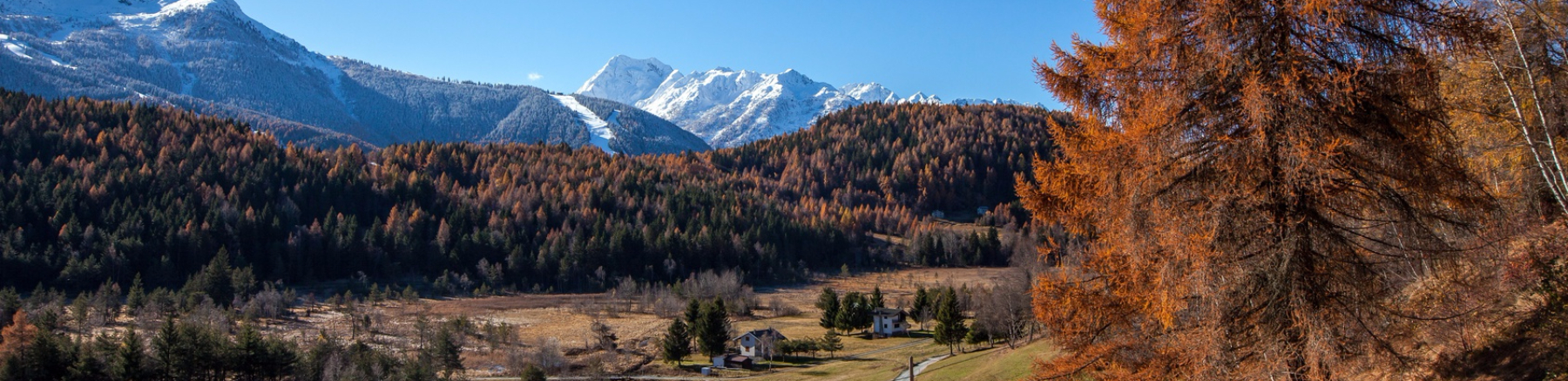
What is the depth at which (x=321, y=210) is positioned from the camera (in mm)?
147750

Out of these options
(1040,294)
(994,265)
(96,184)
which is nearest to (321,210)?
(96,184)

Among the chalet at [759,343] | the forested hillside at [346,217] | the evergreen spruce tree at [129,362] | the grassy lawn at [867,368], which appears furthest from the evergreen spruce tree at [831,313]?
the forested hillside at [346,217]

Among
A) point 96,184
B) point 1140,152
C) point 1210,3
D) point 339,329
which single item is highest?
point 96,184

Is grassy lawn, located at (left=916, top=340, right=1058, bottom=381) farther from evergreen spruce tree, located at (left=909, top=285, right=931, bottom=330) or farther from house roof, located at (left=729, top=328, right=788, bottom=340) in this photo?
evergreen spruce tree, located at (left=909, top=285, right=931, bottom=330)

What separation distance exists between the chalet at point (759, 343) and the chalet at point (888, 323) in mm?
13553

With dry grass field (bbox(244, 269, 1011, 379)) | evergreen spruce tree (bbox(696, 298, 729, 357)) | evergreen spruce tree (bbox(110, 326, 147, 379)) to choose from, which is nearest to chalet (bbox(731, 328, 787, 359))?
evergreen spruce tree (bbox(696, 298, 729, 357))

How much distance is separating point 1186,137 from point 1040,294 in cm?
294

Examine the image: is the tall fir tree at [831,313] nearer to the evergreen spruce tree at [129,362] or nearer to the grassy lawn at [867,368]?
the grassy lawn at [867,368]

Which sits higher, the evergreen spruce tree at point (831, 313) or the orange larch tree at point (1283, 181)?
the orange larch tree at point (1283, 181)

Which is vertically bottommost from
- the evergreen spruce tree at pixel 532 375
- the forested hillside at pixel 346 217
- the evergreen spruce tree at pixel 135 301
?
the evergreen spruce tree at pixel 532 375

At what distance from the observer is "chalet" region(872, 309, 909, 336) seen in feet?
257

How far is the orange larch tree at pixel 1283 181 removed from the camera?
9.47 metres

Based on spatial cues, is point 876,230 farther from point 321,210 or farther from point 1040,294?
point 1040,294

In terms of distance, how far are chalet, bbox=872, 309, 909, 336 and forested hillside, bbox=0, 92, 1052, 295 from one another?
63.7 metres
